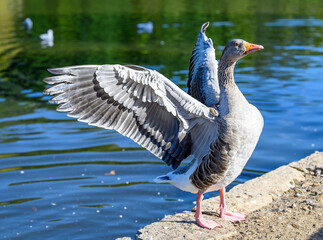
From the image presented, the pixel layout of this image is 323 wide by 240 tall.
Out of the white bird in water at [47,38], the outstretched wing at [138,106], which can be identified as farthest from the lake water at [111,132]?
the outstretched wing at [138,106]

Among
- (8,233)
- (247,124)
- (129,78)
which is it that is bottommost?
(8,233)

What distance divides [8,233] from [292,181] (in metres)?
3.89

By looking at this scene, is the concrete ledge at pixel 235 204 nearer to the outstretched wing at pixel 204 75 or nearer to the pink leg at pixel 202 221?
the pink leg at pixel 202 221

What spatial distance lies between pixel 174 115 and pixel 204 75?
1.26m

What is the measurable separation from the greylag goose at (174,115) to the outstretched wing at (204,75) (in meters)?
0.28

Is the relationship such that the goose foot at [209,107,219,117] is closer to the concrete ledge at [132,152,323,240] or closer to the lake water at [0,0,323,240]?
the concrete ledge at [132,152,323,240]

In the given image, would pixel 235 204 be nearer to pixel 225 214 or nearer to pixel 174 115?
pixel 225 214

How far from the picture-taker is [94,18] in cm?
2647

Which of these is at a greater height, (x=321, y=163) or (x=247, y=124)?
(x=247, y=124)

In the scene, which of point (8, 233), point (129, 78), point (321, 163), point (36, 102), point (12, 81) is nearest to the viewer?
point (129, 78)

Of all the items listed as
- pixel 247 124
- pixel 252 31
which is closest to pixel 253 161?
pixel 247 124

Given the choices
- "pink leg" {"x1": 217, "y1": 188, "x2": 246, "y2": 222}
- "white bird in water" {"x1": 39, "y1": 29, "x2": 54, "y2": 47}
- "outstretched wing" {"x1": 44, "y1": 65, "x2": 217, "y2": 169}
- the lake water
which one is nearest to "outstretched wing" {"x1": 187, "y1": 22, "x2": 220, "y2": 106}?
"outstretched wing" {"x1": 44, "y1": 65, "x2": 217, "y2": 169}

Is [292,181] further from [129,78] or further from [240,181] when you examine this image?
[129,78]

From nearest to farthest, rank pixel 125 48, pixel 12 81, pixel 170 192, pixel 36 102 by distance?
pixel 170 192 < pixel 36 102 < pixel 12 81 < pixel 125 48
